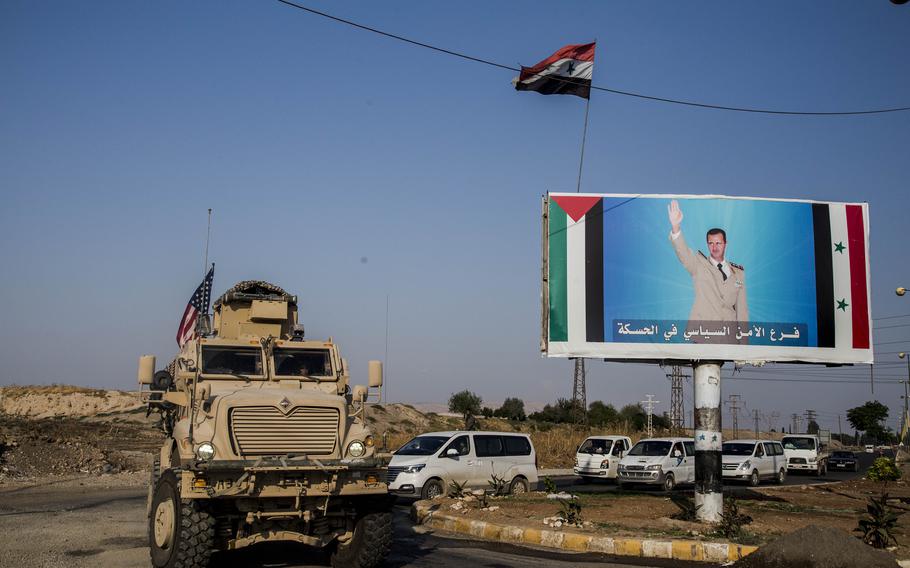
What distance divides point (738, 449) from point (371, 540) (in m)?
24.9

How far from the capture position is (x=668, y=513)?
1622 cm

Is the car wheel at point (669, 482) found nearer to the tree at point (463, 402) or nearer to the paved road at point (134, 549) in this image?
the paved road at point (134, 549)

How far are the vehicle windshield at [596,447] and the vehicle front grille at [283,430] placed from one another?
20846 millimetres

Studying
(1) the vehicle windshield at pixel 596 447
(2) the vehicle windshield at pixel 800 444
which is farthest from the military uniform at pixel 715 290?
(2) the vehicle windshield at pixel 800 444

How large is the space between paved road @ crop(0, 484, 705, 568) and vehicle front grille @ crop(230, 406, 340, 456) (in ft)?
6.35

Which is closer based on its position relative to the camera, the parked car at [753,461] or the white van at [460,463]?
the white van at [460,463]

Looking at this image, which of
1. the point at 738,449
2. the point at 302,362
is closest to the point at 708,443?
the point at 302,362

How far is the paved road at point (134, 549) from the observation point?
10445mm

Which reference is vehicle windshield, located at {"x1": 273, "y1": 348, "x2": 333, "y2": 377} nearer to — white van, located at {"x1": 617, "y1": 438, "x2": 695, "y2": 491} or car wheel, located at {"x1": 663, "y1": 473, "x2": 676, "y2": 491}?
→ white van, located at {"x1": 617, "y1": 438, "x2": 695, "y2": 491}

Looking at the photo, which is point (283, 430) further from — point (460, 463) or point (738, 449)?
point (738, 449)

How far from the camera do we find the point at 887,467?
27.0 metres

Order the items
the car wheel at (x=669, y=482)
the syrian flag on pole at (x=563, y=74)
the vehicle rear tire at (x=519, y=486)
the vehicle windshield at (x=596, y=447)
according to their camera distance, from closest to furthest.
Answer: the syrian flag on pole at (x=563, y=74) < the vehicle rear tire at (x=519, y=486) < the car wheel at (x=669, y=482) < the vehicle windshield at (x=596, y=447)

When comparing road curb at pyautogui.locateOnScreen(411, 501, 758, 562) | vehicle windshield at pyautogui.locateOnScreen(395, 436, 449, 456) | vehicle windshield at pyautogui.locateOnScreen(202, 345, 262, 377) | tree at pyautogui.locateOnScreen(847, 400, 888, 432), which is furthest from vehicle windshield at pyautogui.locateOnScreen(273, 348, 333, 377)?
tree at pyautogui.locateOnScreen(847, 400, 888, 432)

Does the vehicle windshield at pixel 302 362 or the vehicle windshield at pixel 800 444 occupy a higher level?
the vehicle windshield at pixel 302 362
